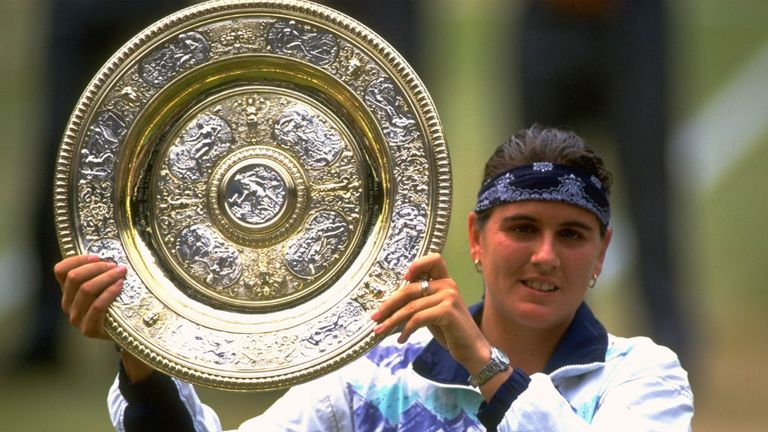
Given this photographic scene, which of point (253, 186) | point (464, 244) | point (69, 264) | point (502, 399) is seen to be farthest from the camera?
point (464, 244)

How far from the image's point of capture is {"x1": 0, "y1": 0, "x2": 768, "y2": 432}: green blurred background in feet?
23.4

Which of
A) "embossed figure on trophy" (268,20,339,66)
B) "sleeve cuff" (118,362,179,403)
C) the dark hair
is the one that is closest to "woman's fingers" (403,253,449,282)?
the dark hair

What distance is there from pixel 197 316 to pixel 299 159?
15.7 inches

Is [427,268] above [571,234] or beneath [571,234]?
beneath

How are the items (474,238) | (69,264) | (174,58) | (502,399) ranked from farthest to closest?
(474,238) < (174,58) < (69,264) < (502,399)

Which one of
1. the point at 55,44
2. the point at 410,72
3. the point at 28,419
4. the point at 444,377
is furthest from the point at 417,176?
the point at 28,419

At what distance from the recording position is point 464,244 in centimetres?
884

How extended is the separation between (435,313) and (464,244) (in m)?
5.42

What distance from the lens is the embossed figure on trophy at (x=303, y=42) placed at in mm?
3633

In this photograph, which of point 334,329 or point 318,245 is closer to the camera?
point 334,329

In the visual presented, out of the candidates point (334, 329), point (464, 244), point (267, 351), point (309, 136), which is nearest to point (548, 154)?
point (309, 136)

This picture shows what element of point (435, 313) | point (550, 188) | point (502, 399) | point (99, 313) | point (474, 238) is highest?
point (550, 188)

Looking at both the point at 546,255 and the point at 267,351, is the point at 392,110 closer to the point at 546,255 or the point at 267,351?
the point at 546,255

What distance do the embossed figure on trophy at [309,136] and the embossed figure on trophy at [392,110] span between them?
0.47 feet
